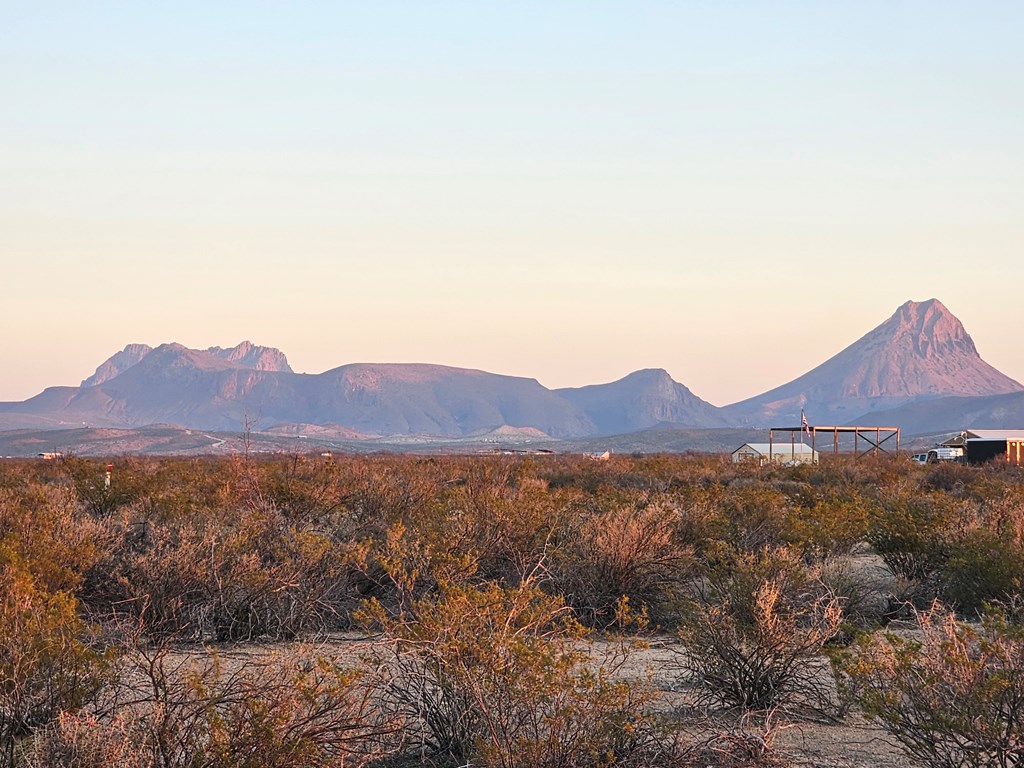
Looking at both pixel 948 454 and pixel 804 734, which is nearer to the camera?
pixel 804 734

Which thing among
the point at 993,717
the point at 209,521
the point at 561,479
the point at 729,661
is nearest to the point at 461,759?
the point at 729,661

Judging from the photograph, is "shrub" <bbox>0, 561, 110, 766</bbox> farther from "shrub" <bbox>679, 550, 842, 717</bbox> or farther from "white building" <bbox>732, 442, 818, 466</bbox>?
"white building" <bbox>732, 442, 818, 466</bbox>

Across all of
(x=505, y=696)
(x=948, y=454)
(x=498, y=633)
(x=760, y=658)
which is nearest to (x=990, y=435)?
(x=948, y=454)

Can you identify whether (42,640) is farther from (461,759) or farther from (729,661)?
(729,661)

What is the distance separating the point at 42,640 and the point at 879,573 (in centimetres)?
1085

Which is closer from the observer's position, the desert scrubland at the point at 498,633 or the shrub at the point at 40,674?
the desert scrubland at the point at 498,633

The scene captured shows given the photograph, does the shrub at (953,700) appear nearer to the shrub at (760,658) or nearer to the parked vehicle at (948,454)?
the shrub at (760,658)

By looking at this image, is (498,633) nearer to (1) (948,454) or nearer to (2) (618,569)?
(2) (618,569)

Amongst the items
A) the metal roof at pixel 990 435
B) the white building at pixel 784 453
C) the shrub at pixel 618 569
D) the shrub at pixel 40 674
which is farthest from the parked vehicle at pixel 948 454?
the shrub at pixel 40 674

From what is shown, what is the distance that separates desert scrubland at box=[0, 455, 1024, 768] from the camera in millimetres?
6105

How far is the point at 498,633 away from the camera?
265 inches

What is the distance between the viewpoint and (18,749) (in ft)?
20.9

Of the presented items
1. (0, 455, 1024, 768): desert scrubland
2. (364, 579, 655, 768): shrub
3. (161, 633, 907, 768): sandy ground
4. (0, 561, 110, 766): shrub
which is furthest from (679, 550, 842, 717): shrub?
(0, 561, 110, 766): shrub

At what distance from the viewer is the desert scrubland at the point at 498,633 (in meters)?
6.11
